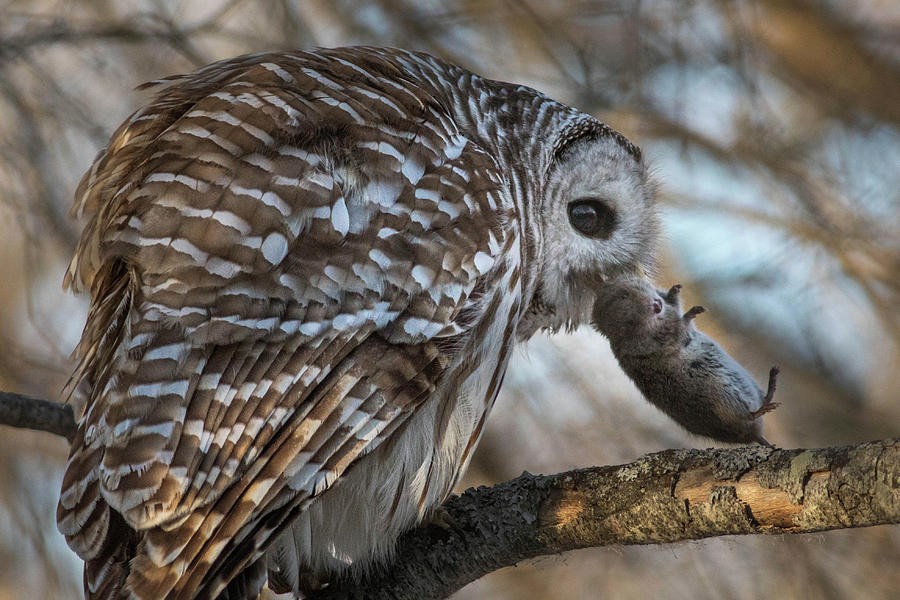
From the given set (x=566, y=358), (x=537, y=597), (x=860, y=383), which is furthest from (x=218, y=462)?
(x=860, y=383)

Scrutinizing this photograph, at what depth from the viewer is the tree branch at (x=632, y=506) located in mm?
2703

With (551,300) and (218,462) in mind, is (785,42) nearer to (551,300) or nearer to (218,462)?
(551,300)

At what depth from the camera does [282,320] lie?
10.4ft

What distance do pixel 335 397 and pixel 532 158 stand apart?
1.65 meters

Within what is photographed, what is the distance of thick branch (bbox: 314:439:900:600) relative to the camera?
8.84 ft

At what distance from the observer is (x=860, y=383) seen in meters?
6.80

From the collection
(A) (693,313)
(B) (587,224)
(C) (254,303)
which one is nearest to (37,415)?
(C) (254,303)

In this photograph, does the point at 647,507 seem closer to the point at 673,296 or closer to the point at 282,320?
the point at 282,320

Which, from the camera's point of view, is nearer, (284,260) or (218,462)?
(218,462)

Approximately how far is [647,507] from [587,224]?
172cm

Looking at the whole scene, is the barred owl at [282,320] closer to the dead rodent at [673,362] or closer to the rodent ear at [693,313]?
the dead rodent at [673,362]

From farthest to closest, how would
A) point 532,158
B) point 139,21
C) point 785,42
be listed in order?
point 785,42 → point 139,21 → point 532,158

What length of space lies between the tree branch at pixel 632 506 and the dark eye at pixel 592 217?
1.32 metres

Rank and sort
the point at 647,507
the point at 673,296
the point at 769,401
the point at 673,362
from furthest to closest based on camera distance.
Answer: the point at 673,296 → the point at 673,362 → the point at 769,401 → the point at 647,507
